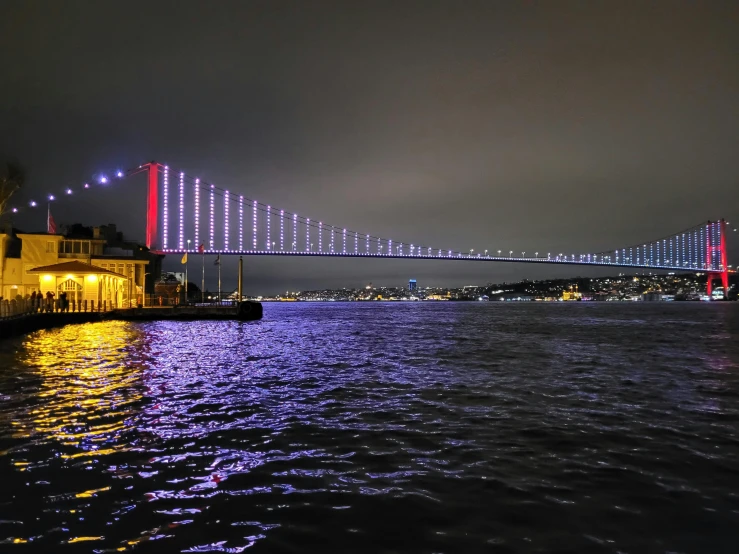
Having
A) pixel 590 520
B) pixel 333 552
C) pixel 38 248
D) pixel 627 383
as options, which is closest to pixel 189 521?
pixel 333 552

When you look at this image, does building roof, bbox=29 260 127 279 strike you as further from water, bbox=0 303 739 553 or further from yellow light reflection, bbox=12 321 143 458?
water, bbox=0 303 739 553

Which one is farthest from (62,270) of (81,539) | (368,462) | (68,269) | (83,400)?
(81,539)

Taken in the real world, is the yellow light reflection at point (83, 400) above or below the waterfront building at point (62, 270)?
below

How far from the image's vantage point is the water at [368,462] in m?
4.32

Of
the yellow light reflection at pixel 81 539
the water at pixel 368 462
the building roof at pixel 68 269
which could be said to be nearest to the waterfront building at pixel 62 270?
the building roof at pixel 68 269

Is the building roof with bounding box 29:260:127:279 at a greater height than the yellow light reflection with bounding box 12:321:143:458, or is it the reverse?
the building roof with bounding box 29:260:127:279

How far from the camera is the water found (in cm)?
432

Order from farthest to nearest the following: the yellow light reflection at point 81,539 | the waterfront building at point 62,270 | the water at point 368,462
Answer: the waterfront building at point 62,270 → the water at point 368,462 → the yellow light reflection at point 81,539

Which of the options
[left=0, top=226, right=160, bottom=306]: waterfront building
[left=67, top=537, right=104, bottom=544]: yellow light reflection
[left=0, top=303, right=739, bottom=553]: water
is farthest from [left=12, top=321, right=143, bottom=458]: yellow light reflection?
[left=0, top=226, right=160, bottom=306]: waterfront building

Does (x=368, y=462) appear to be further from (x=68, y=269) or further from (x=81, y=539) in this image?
(x=68, y=269)

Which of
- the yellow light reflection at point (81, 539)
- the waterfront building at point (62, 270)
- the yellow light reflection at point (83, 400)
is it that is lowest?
the yellow light reflection at point (83, 400)

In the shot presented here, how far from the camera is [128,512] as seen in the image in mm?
4711

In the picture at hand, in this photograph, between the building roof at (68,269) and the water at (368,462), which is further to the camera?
the building roof at (68,269)

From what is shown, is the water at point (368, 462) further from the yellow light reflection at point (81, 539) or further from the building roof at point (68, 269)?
the building roof at point (68, 269)
